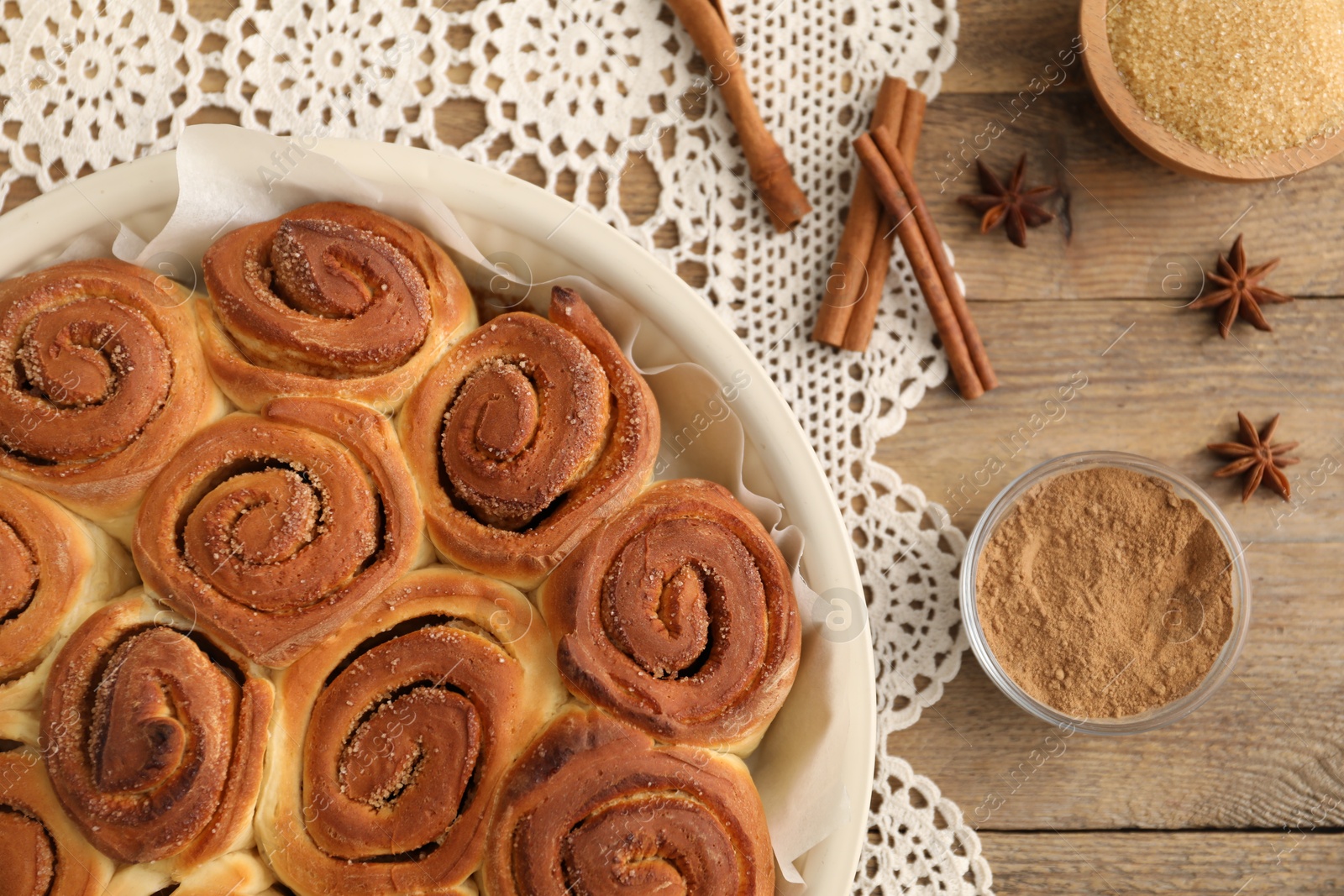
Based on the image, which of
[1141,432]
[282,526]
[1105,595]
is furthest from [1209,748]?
[282,526]

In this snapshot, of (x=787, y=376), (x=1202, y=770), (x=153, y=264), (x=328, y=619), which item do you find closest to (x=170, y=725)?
(x=328, y=619)

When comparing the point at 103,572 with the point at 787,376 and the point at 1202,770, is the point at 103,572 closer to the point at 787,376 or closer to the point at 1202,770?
the point at 787,376

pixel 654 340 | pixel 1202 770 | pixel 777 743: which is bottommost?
pixel 1202 770

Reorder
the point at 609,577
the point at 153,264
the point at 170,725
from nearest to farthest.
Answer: the point at 170,725 → the point at 609,577 → the point at 153,264

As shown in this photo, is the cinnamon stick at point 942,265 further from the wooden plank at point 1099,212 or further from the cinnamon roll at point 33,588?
the cinnamon roll at point 33,588

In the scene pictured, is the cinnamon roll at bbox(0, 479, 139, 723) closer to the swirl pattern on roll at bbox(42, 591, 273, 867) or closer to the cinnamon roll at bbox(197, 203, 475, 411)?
the swirl pattern on roll at bbox(42, 591, 273, 867)

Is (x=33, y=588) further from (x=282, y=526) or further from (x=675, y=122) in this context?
(x=675, y=122)

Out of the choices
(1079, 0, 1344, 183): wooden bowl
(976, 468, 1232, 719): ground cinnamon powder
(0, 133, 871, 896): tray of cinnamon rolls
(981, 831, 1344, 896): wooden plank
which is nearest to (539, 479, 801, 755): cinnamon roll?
(0, 133, 871, 896): tray of cinnamon rolls
